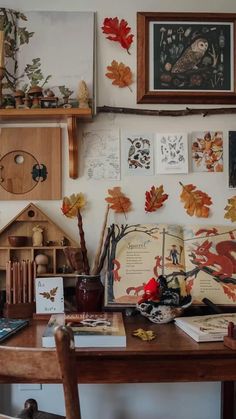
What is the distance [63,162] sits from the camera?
A: 152 centimetres

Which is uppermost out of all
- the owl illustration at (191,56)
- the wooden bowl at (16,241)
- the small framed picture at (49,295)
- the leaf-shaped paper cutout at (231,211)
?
the owl illustration at (191,56)

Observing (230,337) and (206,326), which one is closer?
(230,337)

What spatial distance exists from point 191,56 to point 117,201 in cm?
60

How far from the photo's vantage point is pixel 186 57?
5.01 ft

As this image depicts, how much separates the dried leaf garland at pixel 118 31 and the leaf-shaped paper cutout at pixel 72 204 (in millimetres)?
583

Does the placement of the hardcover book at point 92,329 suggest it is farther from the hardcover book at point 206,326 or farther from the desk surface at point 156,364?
the hardcover book at point 206,326

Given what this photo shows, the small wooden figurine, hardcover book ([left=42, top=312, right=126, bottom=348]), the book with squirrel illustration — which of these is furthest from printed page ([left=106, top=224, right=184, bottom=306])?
the small wooden figurine

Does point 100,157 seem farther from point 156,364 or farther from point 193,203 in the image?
point 156,364

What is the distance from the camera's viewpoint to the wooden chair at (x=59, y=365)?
2.44 ft

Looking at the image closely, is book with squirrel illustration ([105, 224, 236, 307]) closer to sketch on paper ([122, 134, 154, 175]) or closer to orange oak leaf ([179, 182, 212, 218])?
orange oak leaf ([179, 182, 212, 218])

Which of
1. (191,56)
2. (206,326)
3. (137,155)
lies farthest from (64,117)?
(206,326)

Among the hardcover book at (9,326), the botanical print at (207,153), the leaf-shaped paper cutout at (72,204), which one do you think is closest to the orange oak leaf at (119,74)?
the botanical print at (207,153)

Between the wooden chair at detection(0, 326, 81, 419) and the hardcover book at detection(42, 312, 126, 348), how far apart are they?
0.22 meters

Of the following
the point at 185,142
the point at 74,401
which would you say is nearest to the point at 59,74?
the point at 185,142
